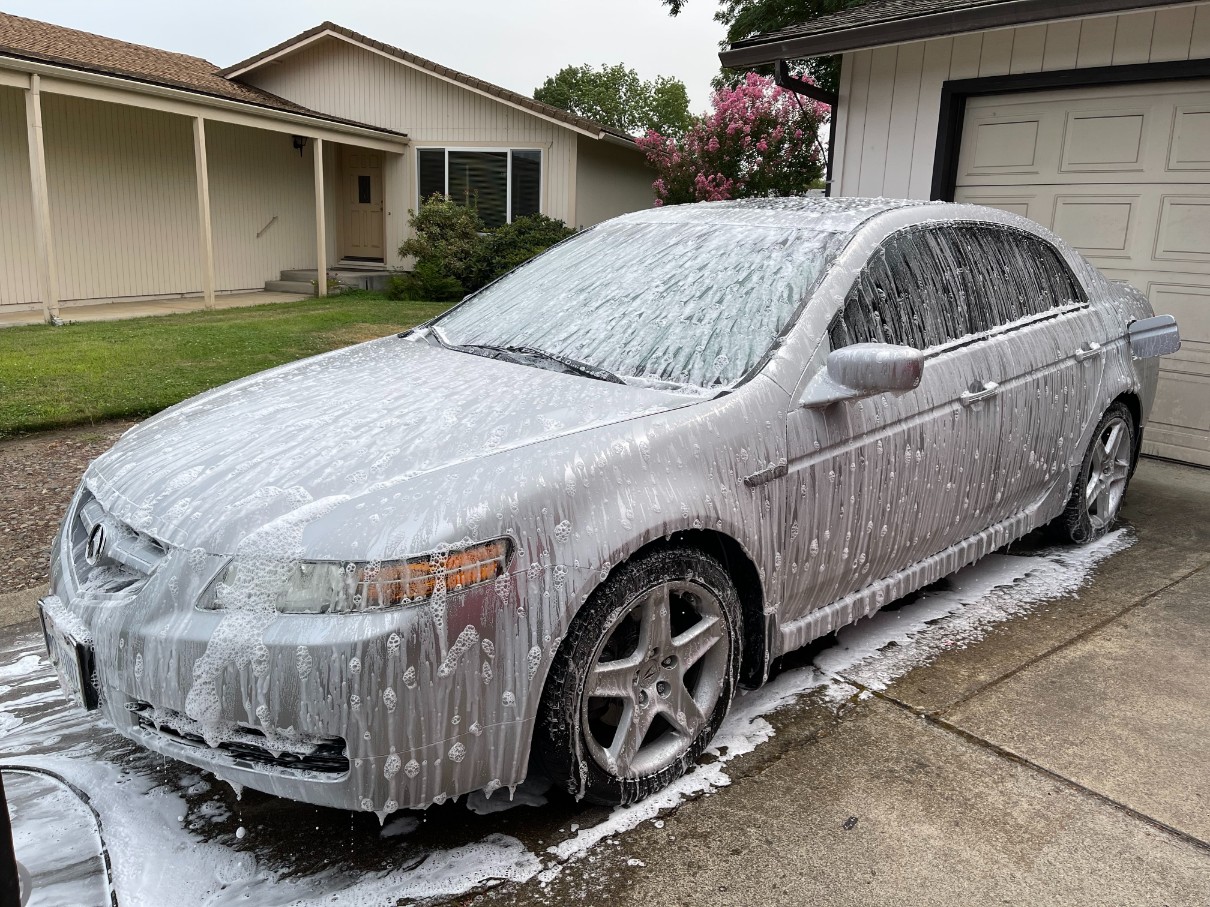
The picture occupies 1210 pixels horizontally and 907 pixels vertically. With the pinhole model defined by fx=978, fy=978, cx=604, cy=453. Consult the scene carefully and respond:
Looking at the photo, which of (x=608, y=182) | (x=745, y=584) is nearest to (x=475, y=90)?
(x=608, y=182)

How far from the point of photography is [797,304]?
3057 mm

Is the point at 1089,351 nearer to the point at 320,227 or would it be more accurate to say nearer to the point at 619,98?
the point at 320,227

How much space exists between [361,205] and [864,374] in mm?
17904

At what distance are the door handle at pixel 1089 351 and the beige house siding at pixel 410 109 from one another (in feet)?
47.0

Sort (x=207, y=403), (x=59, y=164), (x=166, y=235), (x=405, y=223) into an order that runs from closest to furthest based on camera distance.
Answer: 1. (x=207, y=403)
2. (x=59, y=164)
3. (x=166, y=235)
4. (x=405, y=223)

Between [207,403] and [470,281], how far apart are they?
14.0 metres

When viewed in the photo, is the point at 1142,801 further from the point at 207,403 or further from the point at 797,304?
the point at 207,403

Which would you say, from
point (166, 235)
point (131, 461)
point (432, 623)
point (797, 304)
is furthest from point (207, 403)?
point (166, 235)

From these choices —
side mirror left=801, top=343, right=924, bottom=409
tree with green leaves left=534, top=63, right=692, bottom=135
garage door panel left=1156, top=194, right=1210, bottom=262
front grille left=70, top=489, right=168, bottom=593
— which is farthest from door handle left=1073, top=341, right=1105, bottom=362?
tree with green leaves left=534, top=63, right=692, bottom=135

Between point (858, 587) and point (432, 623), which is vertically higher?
point (432, 623)

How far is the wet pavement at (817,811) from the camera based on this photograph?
2.31m

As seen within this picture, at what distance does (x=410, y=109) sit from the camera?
18141mm

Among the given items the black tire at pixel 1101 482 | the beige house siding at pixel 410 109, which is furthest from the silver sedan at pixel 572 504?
the beige house siding at pixel 410 109

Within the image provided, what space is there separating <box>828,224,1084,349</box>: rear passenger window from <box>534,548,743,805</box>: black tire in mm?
984
